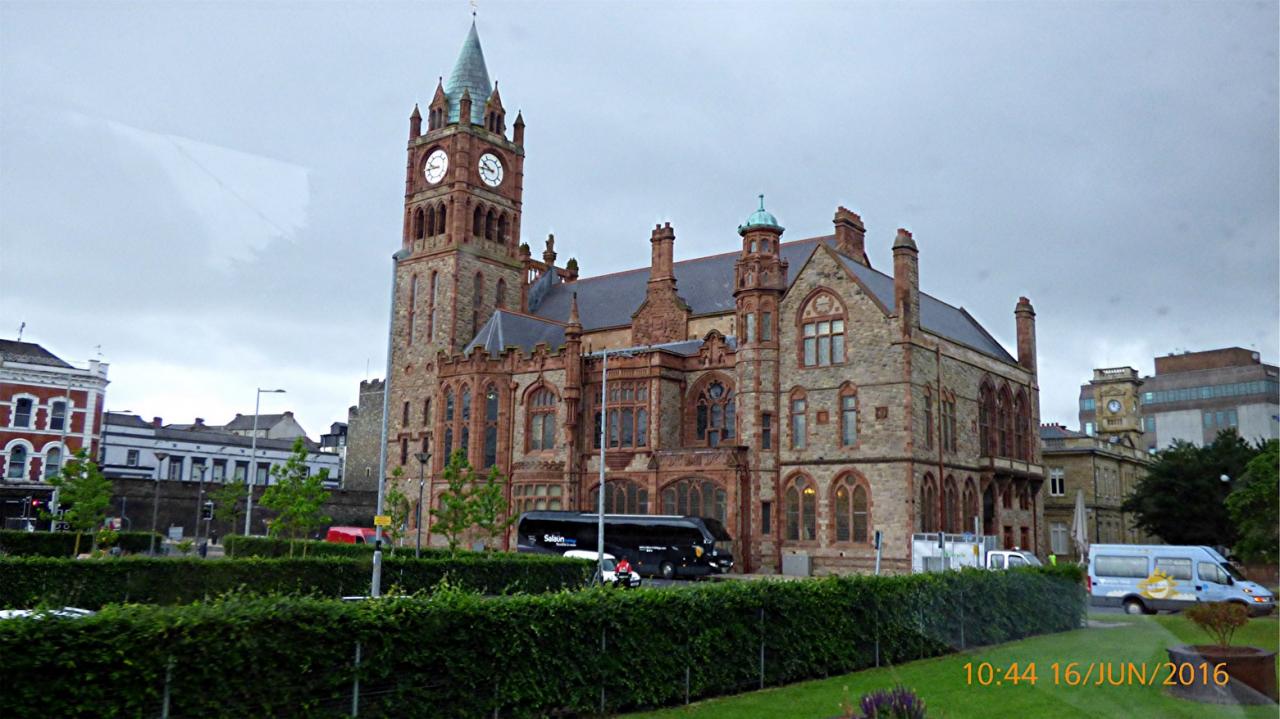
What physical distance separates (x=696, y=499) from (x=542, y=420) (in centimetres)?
1340

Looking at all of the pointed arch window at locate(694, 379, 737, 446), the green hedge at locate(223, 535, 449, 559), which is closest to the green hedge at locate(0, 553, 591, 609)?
the green hedge at locate(223, 535, 449, 559)

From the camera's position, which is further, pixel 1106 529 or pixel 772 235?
pixel 1106 529

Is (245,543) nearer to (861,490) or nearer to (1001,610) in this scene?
(861,490)

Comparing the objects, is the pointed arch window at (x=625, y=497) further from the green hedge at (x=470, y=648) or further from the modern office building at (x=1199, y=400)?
the modern office building at (x=1199, y=400)

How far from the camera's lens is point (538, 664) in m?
14.3

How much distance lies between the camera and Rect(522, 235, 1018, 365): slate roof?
52656 mm

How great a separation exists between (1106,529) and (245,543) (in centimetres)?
5769

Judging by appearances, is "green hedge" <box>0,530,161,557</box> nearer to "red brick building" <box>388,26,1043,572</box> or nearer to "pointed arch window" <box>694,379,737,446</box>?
"red brick building" <box>388,26,1043,572</box>

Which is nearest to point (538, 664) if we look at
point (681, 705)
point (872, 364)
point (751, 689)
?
point (681, 705)

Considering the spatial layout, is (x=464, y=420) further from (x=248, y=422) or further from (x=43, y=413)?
(x=248, y=422)

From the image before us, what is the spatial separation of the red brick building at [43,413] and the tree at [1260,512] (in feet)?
227

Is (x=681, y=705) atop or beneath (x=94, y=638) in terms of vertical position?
beneath

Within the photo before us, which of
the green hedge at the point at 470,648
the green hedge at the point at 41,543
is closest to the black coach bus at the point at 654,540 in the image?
the green hedge at the point at 41,543
